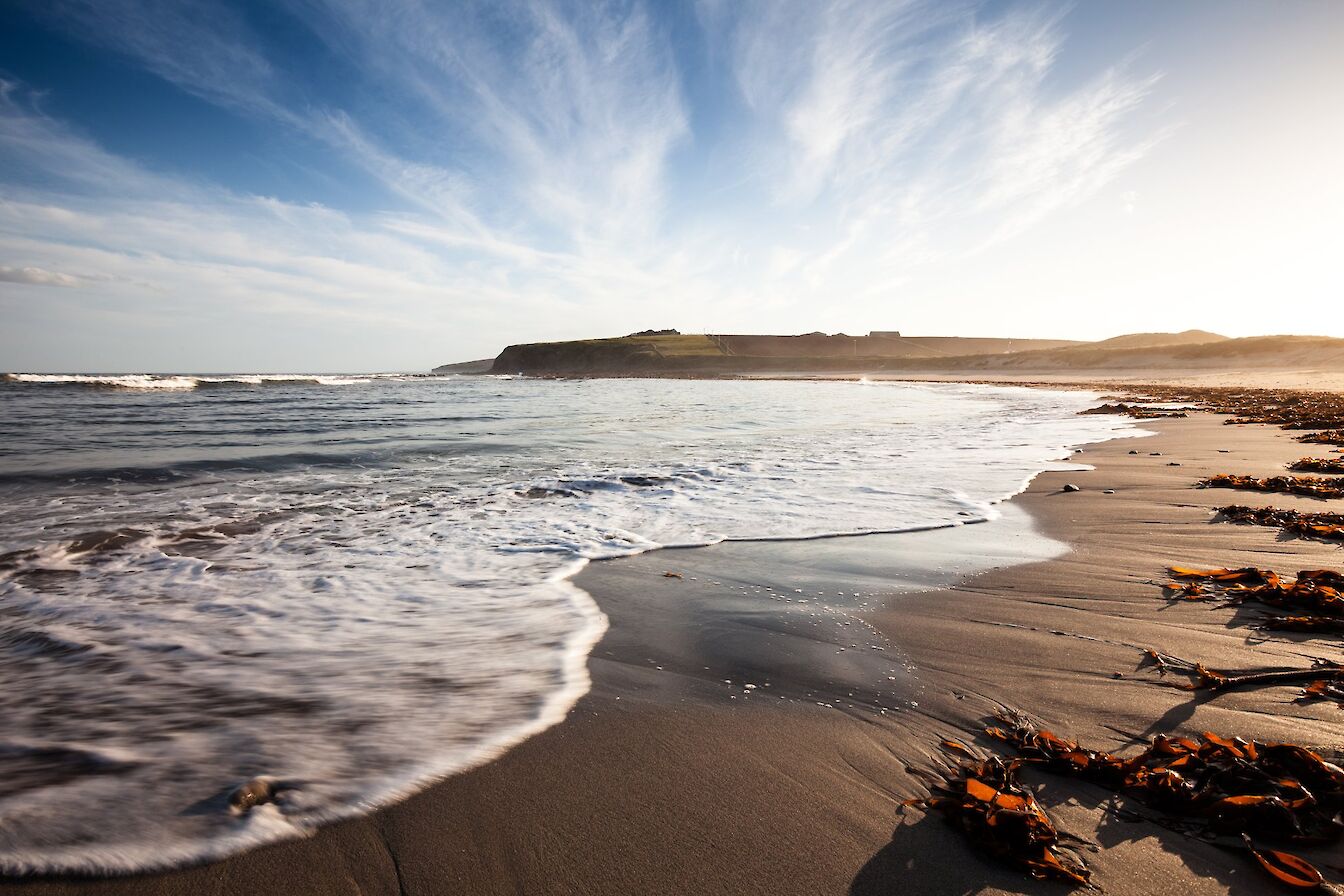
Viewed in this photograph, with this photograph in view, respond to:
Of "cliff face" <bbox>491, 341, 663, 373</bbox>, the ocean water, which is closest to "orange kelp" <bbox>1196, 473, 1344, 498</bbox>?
the ocean water

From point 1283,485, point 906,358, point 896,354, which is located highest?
point 896,354

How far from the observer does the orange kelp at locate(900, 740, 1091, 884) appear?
4.67ft

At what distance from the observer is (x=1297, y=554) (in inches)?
152

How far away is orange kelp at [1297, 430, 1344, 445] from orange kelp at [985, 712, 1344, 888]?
410 inches

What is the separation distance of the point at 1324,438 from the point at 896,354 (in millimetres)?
106433

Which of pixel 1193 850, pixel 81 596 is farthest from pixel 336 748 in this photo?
pixel 81 596

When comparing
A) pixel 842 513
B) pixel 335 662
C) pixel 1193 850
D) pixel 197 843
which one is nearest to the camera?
pixel 1193 850

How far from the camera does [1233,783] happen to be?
160 centimetres

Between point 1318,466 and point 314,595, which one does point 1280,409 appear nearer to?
point 1318,466

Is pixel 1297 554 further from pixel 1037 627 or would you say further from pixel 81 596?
pixel 81 596

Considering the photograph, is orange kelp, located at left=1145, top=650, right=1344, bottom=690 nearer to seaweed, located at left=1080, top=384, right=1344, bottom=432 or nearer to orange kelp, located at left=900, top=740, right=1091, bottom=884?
orange kelp, located at left=900, top=740, right=1091, bottom=884

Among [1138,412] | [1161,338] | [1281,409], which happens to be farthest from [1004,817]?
[1161,338]

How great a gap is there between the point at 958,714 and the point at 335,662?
2658 mm

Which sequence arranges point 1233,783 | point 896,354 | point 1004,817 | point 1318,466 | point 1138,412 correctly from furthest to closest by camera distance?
point 896,354
point 1138,412
point 1318,466
point 1233,783
point 1004,817
